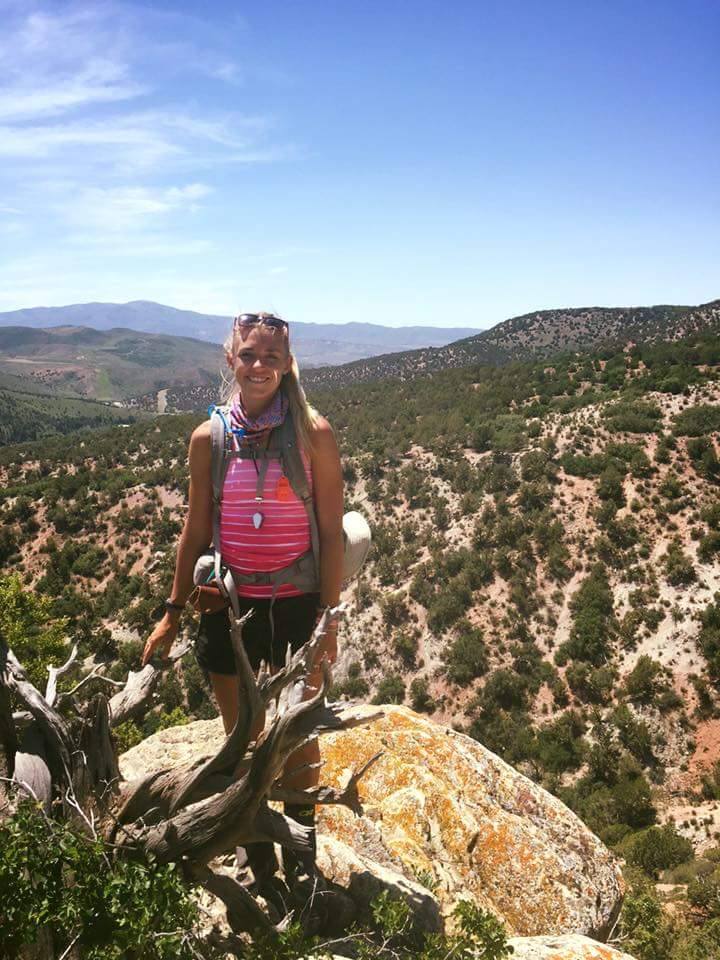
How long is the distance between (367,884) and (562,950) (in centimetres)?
132

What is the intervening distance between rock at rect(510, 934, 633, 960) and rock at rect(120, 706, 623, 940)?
25.4 inches

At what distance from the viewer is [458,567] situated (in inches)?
1085

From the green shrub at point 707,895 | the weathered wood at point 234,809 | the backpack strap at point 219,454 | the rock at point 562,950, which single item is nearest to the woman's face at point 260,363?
the backpack strap at point 219,454

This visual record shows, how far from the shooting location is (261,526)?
2775mm

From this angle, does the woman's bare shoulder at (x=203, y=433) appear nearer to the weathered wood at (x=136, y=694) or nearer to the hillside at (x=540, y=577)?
the weathered wood at (x=136, y=694)

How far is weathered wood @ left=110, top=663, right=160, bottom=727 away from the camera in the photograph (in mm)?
3311

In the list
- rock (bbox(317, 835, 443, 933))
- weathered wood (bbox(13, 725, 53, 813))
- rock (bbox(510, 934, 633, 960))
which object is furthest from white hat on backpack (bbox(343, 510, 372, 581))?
rock (bbox(510, 934, 633, 960))

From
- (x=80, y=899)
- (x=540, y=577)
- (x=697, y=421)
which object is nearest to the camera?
(x=80, y=899)

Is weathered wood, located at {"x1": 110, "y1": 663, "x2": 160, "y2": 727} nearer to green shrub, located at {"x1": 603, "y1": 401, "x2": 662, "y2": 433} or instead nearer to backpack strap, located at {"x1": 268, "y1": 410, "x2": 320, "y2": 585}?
backpack strap, located at {"x1": 268, "y1": 410, "x2": 320, "y2": 585}

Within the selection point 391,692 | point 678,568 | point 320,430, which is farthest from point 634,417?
point 320,430

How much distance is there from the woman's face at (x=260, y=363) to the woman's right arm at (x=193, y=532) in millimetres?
325

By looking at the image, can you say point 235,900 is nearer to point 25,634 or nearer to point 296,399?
point 296,399

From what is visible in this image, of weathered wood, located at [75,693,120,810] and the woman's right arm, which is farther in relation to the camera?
weathered wood, located at [75,693,120,810]

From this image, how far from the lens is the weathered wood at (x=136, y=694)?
3311 millimetres
